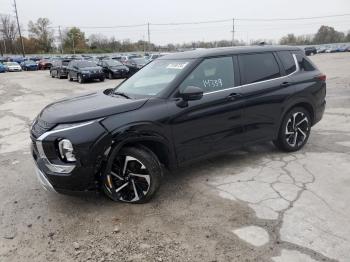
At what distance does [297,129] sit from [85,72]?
19048mm

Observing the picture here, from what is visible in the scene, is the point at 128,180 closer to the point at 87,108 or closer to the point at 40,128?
the point at 87,108

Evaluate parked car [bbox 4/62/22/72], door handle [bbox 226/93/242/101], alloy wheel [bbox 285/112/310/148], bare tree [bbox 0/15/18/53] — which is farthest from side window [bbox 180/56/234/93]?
bare tree [bbox 0/15/18/53]

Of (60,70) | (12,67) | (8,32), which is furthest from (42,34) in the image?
(60,70)

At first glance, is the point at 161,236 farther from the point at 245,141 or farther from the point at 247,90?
the point at 247,90

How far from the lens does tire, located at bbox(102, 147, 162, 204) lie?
3.90 meters

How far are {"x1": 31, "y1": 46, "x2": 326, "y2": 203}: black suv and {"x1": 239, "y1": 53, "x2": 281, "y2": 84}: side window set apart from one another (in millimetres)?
16

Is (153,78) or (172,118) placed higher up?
(153,78)

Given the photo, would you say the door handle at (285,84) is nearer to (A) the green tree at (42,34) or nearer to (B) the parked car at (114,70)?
(B) the parked car at (114,70)

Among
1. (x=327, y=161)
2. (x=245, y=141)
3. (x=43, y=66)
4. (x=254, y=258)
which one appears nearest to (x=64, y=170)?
(x=254, y=258)

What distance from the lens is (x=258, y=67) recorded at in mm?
5195

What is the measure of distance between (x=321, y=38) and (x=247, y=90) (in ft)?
343

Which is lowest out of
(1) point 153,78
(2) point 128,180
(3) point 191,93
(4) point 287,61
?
(2) point 128,180

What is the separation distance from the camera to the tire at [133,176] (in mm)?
3900

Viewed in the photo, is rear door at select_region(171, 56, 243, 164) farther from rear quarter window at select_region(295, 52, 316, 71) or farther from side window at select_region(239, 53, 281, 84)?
rear quarter window at select_region(295, 52, 316, 71)
